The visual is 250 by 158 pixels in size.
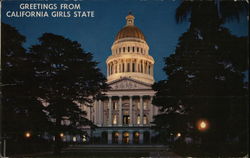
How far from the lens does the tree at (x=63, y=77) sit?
939 inches

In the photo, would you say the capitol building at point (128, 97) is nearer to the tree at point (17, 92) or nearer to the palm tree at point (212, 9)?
the tree at point (17, 92)

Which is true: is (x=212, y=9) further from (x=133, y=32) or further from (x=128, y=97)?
(x=133, y=32)

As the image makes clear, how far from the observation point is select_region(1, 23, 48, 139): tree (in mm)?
19125

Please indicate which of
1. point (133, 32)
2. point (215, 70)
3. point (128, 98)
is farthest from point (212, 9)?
point (133, 32)

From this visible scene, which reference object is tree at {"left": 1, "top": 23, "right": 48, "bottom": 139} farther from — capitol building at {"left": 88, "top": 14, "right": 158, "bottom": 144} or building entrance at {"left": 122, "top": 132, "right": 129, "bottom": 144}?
building entrance at {"left": 122, "top": 132, "right": 129, "bottom": 144}

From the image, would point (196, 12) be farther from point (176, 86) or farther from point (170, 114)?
point (170, 114)

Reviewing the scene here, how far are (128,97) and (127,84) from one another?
10.4 feet

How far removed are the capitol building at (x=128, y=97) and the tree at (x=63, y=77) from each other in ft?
120

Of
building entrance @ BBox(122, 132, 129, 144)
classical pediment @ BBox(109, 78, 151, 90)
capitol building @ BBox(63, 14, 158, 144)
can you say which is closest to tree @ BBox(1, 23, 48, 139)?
capitol building @ BBox(63, 14, 158, 144)

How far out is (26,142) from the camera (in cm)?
2441

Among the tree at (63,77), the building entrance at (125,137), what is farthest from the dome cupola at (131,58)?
the tree at (63,77)

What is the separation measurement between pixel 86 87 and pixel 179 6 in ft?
42.1

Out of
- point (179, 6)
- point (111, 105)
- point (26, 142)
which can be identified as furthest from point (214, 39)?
point (111, 105)

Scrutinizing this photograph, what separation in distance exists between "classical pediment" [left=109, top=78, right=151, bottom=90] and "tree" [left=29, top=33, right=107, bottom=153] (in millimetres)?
39823
